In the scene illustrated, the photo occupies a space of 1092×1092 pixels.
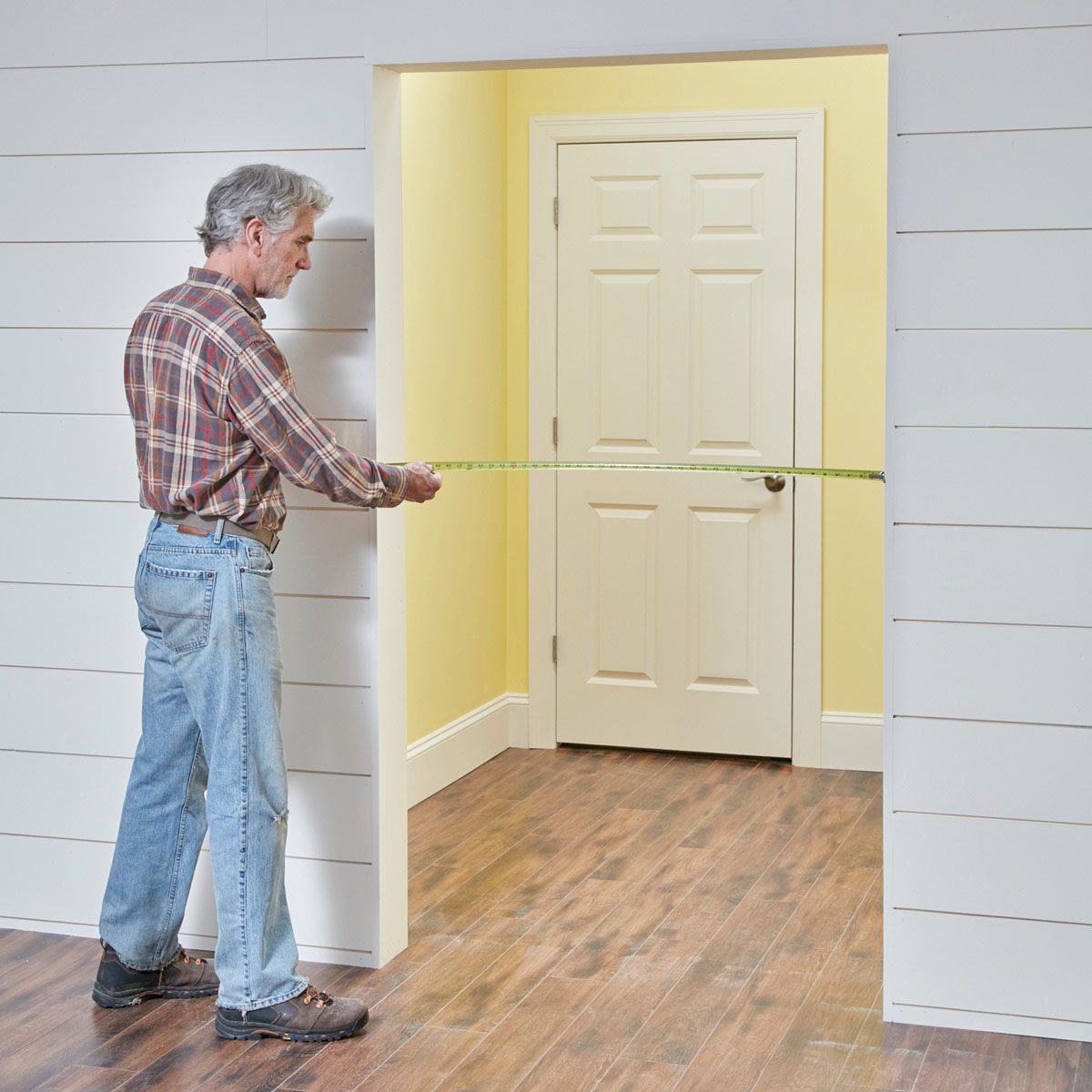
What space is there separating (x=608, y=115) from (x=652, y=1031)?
3175mm

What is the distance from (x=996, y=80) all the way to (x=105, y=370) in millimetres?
1910

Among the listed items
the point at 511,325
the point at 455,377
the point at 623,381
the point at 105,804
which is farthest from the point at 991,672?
the point at 511,325

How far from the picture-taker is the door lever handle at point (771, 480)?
5.00 meters

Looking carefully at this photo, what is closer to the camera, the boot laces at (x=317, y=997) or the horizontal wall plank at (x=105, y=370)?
the boot laces at (x=317, y=997)

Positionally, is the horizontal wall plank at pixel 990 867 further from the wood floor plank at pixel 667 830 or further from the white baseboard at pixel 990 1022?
the wood floor plank at pixel 667 830

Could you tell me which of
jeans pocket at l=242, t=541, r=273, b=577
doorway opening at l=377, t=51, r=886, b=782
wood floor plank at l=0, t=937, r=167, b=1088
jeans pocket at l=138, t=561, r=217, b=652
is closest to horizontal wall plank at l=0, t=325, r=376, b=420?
jeans pocket at l=242, t=541, r=273, b=577

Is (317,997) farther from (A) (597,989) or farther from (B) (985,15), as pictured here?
(B) (985,15)

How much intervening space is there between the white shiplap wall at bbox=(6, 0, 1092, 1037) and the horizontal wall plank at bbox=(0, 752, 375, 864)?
1.13 meters

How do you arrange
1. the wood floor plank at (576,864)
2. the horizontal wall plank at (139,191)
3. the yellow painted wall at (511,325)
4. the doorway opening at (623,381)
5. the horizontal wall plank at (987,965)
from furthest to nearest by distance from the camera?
the doorway opening at (623,381) → the yellow painted wall at (511,325) → the wood floor plank at (576,864) → the horizontal wall plank at (139,191) → the horizontal wall plank at (987,965)

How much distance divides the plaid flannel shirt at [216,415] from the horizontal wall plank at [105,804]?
75 centimetres

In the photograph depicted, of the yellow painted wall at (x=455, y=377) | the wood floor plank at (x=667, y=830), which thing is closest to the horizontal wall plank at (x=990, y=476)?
the wood floor plank at (x=667, y=830)

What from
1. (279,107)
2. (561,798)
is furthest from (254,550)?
(561,798)

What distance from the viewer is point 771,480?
5008 mm

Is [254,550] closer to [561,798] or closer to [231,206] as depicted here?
[231,206]
